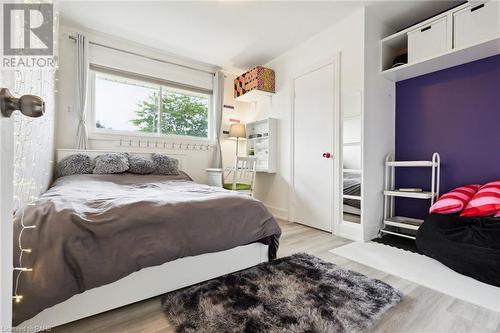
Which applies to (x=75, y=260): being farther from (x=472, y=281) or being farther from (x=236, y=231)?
(x=472, y=281)

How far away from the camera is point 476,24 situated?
199 centimetres

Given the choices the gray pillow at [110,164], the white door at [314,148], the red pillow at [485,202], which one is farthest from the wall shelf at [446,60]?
the gray pillow at [110,164]

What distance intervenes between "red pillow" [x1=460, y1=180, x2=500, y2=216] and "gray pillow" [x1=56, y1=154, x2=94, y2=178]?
3647mm

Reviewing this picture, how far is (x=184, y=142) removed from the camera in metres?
3.72

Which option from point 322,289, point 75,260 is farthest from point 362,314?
point 75,260

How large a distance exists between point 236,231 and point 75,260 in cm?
88

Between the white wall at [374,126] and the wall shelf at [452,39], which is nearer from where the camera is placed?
the wall shelf at [452,39]

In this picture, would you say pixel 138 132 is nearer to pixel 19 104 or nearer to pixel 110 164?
pixel 110 164

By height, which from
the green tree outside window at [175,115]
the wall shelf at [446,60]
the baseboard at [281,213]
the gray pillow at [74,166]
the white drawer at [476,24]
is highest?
the white drawer at [476,24]

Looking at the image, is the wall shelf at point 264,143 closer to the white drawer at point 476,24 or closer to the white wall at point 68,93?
the white wall at point 68,93

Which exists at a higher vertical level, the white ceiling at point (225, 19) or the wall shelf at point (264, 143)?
the white ceiling at point (225, 19)

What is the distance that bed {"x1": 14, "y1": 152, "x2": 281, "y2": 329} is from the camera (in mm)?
1026

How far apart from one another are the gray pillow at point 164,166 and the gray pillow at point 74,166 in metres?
0.68

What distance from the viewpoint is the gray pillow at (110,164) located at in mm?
2613
